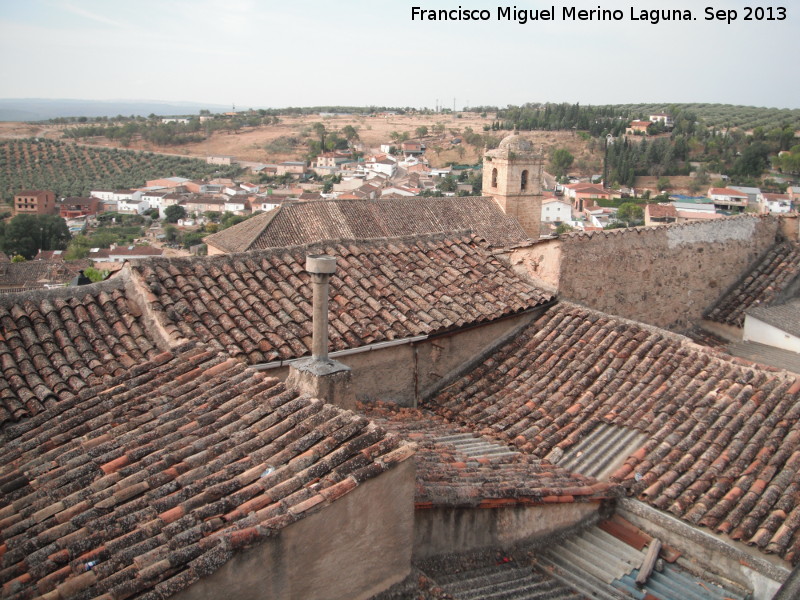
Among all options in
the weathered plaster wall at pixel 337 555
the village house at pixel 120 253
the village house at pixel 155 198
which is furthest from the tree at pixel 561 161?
the weathered plaster wall at pixel 337 555

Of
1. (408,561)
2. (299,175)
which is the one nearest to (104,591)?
(408,561)

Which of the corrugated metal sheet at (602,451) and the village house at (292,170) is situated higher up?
the village house at (292,170)

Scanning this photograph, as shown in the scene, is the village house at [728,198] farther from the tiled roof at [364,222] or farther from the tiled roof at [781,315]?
the tiled roof at [781,315]

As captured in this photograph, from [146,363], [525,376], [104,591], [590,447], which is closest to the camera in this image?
[104,591]

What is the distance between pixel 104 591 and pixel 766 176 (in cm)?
9289

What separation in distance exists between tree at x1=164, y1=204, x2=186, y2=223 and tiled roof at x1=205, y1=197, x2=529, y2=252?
43.0 meters

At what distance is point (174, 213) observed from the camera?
66.7 m

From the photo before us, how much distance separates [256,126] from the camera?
444 ft

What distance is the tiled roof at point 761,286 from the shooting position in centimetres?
1006

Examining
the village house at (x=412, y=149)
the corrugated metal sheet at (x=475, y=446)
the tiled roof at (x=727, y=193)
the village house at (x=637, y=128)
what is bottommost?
the corrugated metal sheet at (x=475, y=446)

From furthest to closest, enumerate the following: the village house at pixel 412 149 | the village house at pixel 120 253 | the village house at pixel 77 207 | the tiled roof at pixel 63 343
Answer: the village house at pixel 412 149, the village house at pixel 77 207, the village house at pixel 120 253, the tiled roof at pixel 63 343

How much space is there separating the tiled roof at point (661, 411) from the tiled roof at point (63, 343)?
3122 millimetres

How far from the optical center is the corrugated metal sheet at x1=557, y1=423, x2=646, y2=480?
18.3 ft

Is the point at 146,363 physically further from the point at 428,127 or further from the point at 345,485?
the point at 428,127
